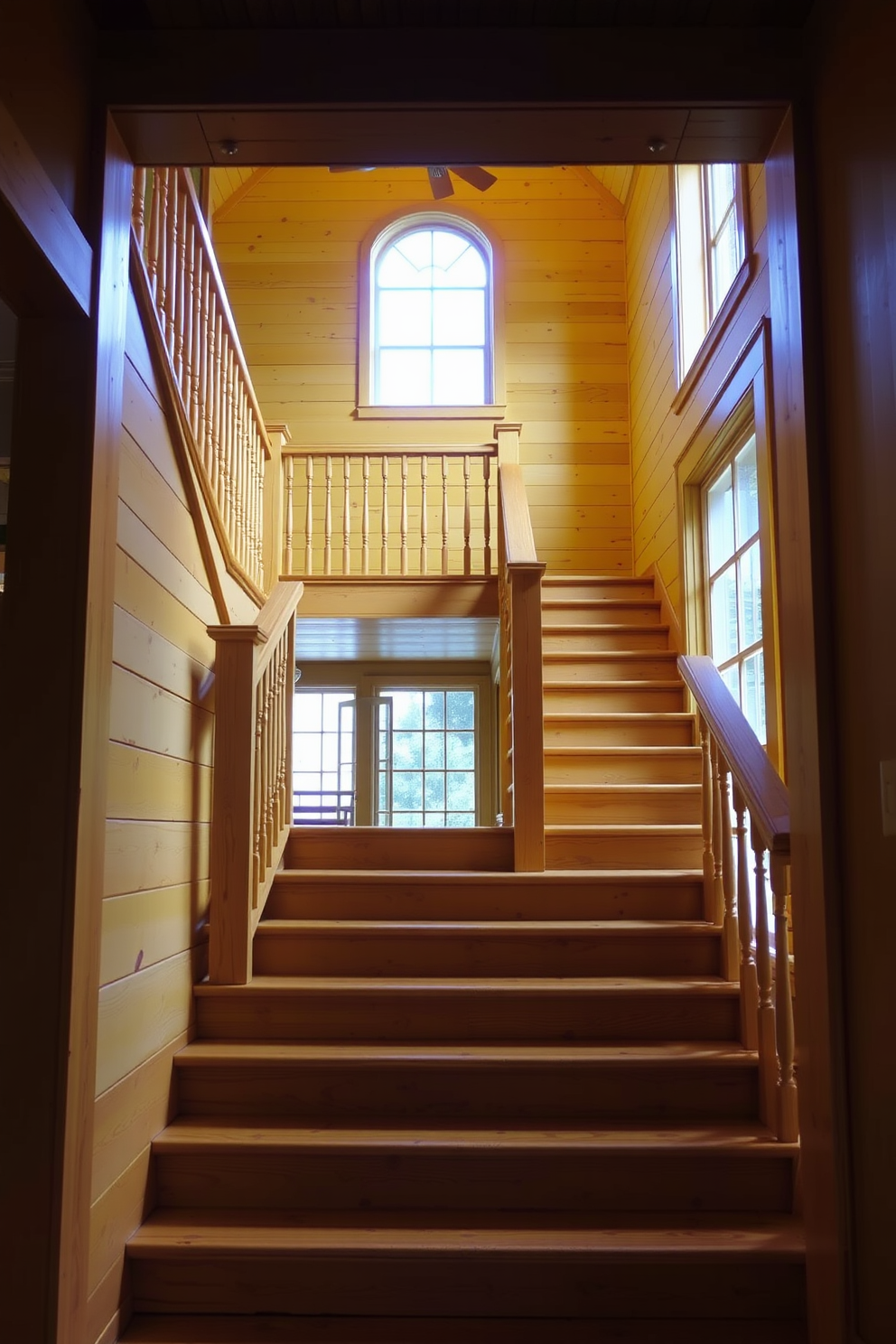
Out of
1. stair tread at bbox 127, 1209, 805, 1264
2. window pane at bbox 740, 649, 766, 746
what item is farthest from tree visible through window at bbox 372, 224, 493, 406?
stair tread at bbox 127, 1209, 805, 1264

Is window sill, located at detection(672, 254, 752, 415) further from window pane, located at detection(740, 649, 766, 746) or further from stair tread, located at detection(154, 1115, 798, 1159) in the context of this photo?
stair tread, located at detection(154, 1115, 798, 1159)

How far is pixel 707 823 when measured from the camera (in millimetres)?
3219

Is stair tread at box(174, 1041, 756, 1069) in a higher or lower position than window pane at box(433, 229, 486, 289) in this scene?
lower

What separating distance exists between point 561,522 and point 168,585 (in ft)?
13.9

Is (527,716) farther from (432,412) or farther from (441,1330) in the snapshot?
(432,412)

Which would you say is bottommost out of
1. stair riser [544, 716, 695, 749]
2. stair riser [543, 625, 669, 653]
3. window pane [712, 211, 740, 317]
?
stair riser [544, 716, 695, 749]

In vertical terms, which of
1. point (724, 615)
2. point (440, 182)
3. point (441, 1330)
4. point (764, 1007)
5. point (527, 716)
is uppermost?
point (440, 182)

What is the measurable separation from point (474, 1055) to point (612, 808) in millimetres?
1573

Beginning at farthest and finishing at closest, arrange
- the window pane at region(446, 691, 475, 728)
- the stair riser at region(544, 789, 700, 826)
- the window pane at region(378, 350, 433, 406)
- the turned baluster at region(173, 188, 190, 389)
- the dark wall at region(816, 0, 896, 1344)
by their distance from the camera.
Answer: the window pane at region(446, 691, 475, 728), the window pane at region(378, 350, 433, 406), the stair riser at region(544, 789, 700, 826), the turned baluster at region(173, 188, 190, 389), the dark wall at region(816, 0, 896, 1344)

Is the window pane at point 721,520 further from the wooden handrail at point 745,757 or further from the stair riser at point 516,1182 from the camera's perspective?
the stair riser at point 516,1182

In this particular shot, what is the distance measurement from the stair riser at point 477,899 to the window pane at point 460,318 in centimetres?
440

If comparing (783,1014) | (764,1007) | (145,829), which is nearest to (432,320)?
(145,829)

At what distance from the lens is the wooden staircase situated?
2225mm

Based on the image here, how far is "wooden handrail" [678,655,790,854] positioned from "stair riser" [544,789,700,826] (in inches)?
37.6
